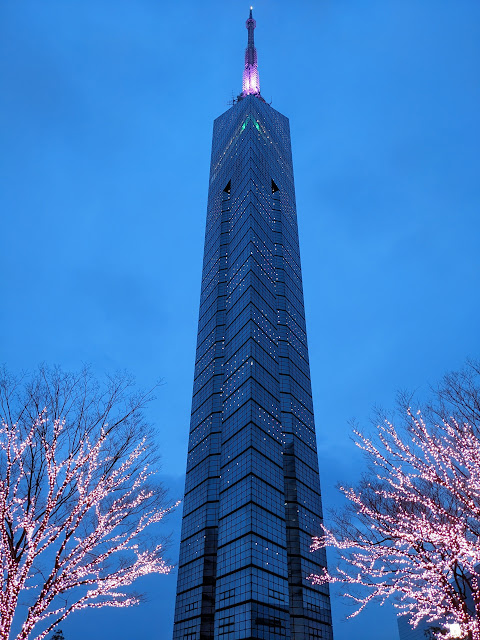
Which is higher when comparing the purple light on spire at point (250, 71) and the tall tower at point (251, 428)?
the purple light on spire at point (250, 71)

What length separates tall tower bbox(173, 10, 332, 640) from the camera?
204 ft

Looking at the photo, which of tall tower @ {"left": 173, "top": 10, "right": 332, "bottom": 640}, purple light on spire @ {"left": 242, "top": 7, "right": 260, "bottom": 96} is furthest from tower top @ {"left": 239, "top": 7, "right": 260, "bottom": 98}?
tall tower @ {"left": 173, "top": 10, "right": 332, "bottom": 640}

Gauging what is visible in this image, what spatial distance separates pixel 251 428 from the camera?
72375 millimetres

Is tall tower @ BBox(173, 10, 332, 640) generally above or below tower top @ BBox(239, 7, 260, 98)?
below

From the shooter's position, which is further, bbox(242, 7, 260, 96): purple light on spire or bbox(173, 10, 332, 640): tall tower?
bbox(242, 7, 260, 96): purple light on spire

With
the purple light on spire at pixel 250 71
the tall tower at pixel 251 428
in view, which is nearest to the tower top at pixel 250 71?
the purple light on spire at pixel 250 71

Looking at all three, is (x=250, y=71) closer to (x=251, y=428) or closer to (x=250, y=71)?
(x=250, y=71)

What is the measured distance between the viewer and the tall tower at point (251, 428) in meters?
62.2

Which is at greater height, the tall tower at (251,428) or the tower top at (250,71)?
the tower top at (250,71)

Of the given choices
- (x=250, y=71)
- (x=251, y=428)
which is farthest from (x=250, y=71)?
(x=251, y=428)

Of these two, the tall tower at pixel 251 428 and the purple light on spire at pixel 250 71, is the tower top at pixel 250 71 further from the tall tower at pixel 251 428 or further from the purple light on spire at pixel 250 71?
the tall tower at pixel 251 428

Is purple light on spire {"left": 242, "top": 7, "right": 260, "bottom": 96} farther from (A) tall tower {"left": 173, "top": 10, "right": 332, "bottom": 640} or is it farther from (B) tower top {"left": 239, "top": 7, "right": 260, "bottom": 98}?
(A) tall tower {"left": 173, "top": 10, "right": 332, "bottom": 640}

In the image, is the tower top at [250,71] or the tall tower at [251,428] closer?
the tall tower at [251,428]

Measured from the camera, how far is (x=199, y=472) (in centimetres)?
8400
